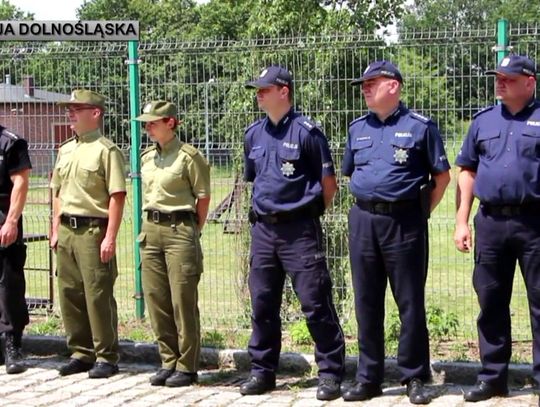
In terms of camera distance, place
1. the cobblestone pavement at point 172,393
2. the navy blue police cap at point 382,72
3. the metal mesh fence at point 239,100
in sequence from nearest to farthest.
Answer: the navy blue police cap at point 382,72 < the cobblestone pavement at point 172,393 < the metal mesh fence at point 239,100

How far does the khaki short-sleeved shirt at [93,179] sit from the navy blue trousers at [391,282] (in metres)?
1.85

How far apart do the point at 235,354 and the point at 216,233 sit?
1.91 m

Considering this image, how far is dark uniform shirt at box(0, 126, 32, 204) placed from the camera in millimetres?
7043

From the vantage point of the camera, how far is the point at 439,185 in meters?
5.95

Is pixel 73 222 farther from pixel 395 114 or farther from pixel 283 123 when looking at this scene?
pixel 395 114

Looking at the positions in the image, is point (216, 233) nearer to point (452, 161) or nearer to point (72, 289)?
point (72, 289)

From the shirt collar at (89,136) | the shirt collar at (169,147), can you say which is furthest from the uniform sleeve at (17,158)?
the shirt collar at (169,147)

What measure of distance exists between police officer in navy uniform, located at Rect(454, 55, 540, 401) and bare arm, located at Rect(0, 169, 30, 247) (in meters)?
3.35

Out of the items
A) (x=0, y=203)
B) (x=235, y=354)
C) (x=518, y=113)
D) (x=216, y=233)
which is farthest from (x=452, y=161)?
(x=0, y=203)

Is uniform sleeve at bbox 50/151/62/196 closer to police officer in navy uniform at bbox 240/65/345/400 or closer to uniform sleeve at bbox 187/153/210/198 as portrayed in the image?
uniform sleeve at bbox 187/153/210/198

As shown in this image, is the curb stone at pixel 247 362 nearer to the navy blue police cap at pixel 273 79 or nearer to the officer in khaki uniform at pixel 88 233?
the officer in khaki uniform at pixel 88 233

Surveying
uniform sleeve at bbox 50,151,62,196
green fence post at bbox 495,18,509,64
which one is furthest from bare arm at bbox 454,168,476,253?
uniform sleeve at bbox 50,151,62,196

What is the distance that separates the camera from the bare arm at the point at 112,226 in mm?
6656

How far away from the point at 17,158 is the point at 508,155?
376 cm
